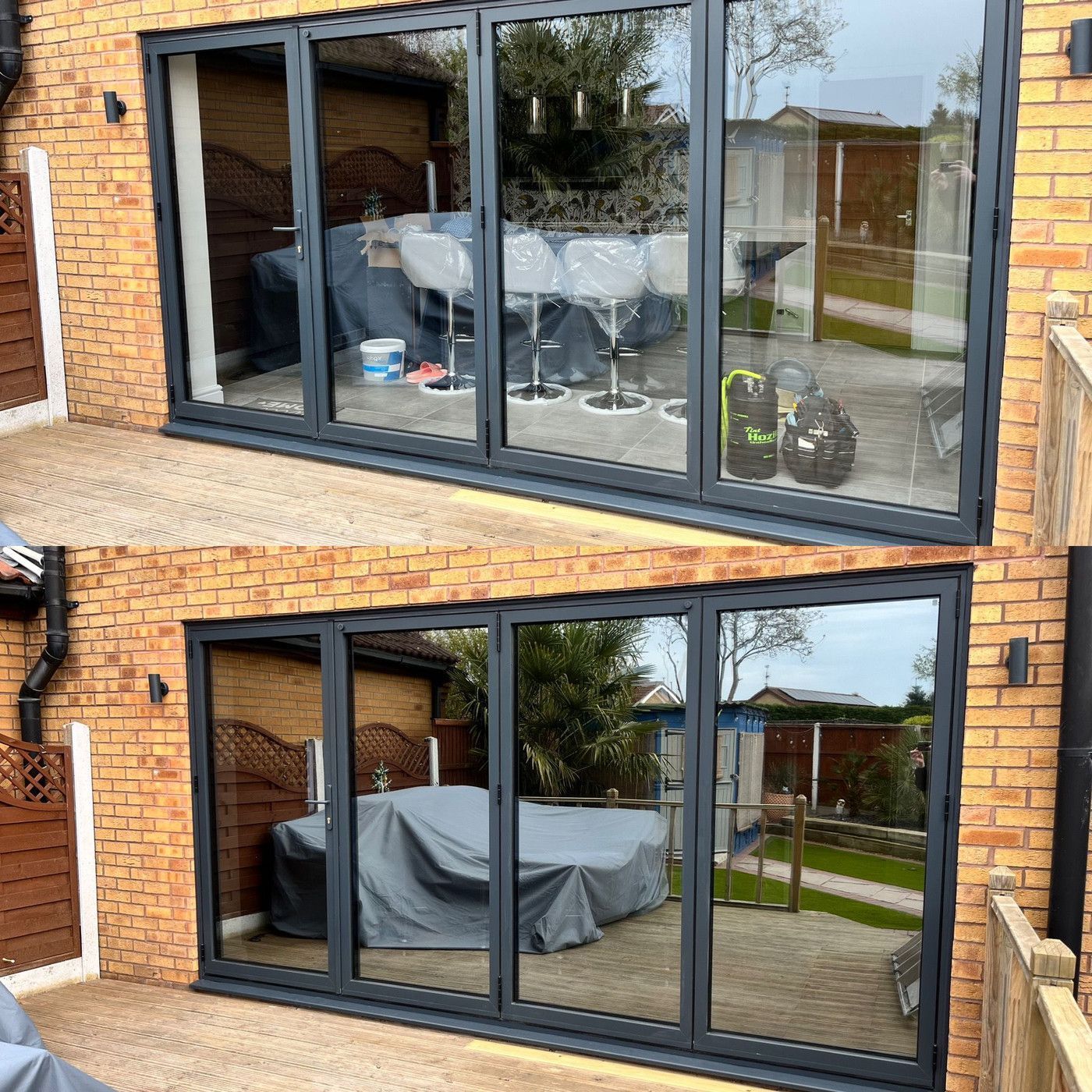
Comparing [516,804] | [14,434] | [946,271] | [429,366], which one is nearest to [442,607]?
[516,804]

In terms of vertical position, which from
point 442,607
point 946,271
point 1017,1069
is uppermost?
point 946,271

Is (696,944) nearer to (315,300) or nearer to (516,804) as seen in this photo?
(516,804)

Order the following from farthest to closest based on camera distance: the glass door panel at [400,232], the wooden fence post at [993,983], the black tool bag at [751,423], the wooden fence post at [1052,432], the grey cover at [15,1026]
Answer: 1. the glass door panel at [400,232]
2. the black tool bag at [751,423]
3. the grey cover at [15,1026]
4. the wooden fence post at [993,983]
5. the wooden fence post at [1052,432]

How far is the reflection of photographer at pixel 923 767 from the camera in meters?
3.91

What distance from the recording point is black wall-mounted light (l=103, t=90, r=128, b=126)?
5.81 m

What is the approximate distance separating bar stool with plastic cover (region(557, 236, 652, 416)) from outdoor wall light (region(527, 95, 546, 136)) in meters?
0.46

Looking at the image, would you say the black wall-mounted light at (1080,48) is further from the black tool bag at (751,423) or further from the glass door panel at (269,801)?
the glass door panel at (269,801)

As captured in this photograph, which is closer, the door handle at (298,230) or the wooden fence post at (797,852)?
the wooden fence post at (797,852)

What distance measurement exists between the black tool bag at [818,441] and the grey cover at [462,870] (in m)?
1.42

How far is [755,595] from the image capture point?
419cm

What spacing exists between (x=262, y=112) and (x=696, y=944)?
13.5 ft

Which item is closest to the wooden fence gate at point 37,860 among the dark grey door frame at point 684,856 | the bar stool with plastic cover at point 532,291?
the dark grey door frame at point 684,856

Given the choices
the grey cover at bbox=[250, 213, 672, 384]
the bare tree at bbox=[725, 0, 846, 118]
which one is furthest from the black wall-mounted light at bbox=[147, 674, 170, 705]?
the bare tree at bbox=[725, 0, 846, 118]

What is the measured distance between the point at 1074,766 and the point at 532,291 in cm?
282
